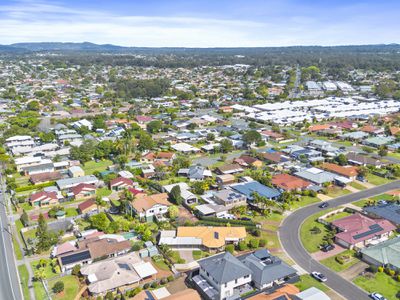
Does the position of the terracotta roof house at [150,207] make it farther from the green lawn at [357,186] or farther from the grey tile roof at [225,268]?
the green lawn at [357,186]

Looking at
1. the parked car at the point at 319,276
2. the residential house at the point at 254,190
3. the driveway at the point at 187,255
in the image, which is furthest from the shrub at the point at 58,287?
the residential house at the point at 254,190

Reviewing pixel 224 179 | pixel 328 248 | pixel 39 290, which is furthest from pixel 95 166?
pixel 328 248

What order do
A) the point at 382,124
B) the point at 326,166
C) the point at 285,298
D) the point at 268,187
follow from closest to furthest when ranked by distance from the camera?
the point at 285,298, the point at 268,187, the point at 326,166, the point at 382,124

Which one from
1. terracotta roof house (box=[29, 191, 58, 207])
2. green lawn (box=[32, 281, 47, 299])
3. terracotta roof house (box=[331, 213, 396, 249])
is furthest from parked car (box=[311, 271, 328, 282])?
terracotta roof house (box=[29, 191, 58, 207])

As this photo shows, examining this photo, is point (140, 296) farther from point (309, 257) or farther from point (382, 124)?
point (382, 124)

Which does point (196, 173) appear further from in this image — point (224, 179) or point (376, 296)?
point (376, 296)

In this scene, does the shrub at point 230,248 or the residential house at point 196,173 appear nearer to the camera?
the shrub at point 230,248

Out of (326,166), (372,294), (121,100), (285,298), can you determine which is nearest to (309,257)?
(372,294)

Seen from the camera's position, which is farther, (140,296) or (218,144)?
(218,144)
